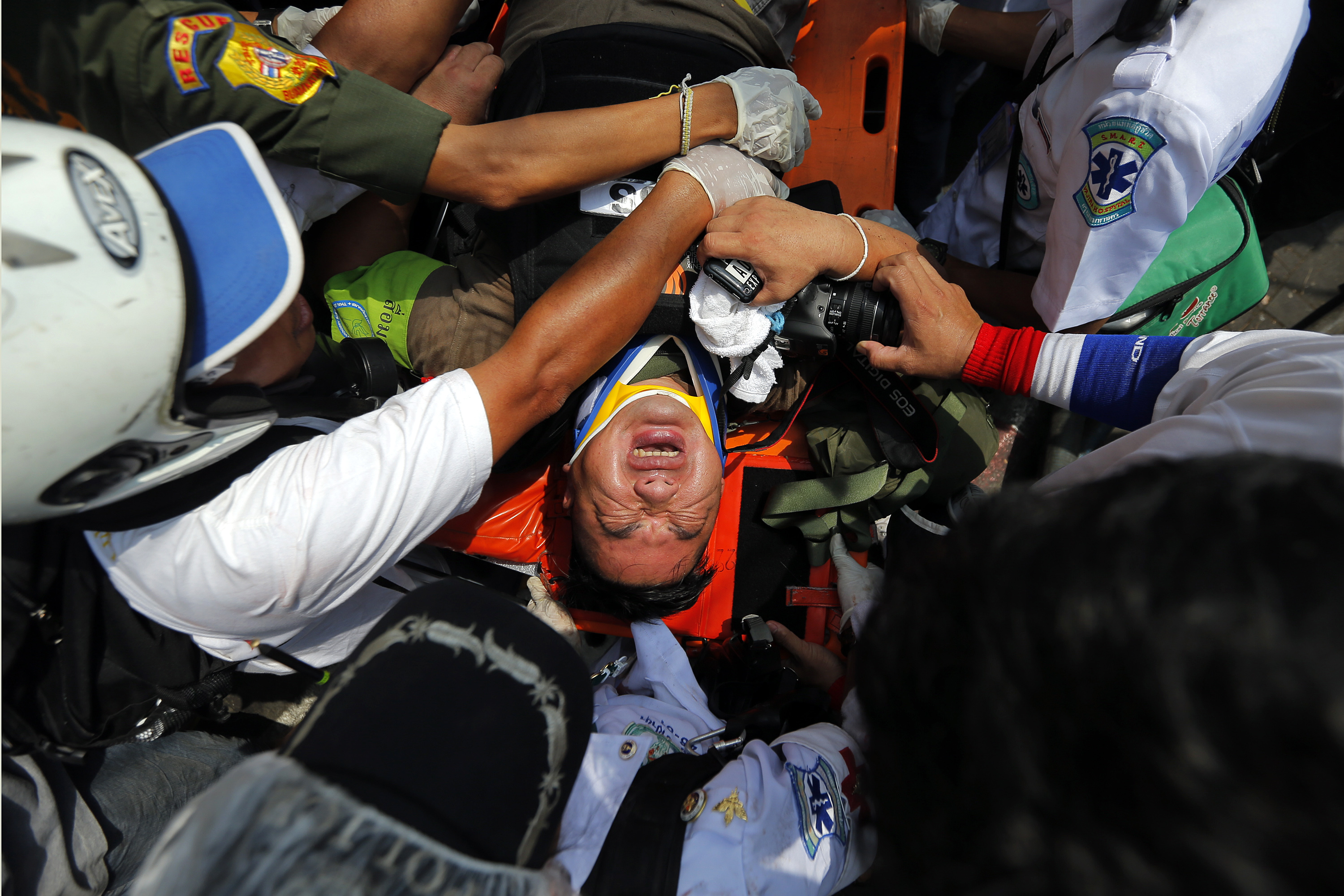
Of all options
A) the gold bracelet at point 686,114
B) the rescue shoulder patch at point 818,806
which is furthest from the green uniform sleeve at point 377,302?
the rescue shoulder patch at point 818,806

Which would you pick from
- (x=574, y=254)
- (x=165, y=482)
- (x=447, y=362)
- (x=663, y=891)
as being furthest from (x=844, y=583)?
(x=165, y=482)

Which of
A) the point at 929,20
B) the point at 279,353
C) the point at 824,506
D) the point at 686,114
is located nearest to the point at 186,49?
the point at 279,353

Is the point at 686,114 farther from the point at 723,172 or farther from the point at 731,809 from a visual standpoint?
the point at 731,809

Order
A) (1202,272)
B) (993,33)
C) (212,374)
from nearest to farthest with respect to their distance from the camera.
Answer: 1. (212,374)
2. (1202,272)
3. (993,33)

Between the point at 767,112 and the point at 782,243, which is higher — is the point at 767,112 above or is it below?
above

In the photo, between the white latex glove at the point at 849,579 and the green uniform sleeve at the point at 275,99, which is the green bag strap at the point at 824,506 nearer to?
the white latex glove at the point at 849,579

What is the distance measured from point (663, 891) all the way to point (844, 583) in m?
1.19

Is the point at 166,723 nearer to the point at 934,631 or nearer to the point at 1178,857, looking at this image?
the point at 934,631

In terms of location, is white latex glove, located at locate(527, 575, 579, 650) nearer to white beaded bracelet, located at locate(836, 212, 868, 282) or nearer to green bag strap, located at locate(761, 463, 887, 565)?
green bag strap, located at locate(761, 463, 887, 565)

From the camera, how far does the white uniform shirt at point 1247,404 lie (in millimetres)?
932

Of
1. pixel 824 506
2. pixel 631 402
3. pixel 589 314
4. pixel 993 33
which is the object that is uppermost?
pixel 993 33

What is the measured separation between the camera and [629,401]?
200 cm

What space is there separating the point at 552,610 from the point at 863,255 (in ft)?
5.40

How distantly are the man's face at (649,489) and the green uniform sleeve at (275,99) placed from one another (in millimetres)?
942
